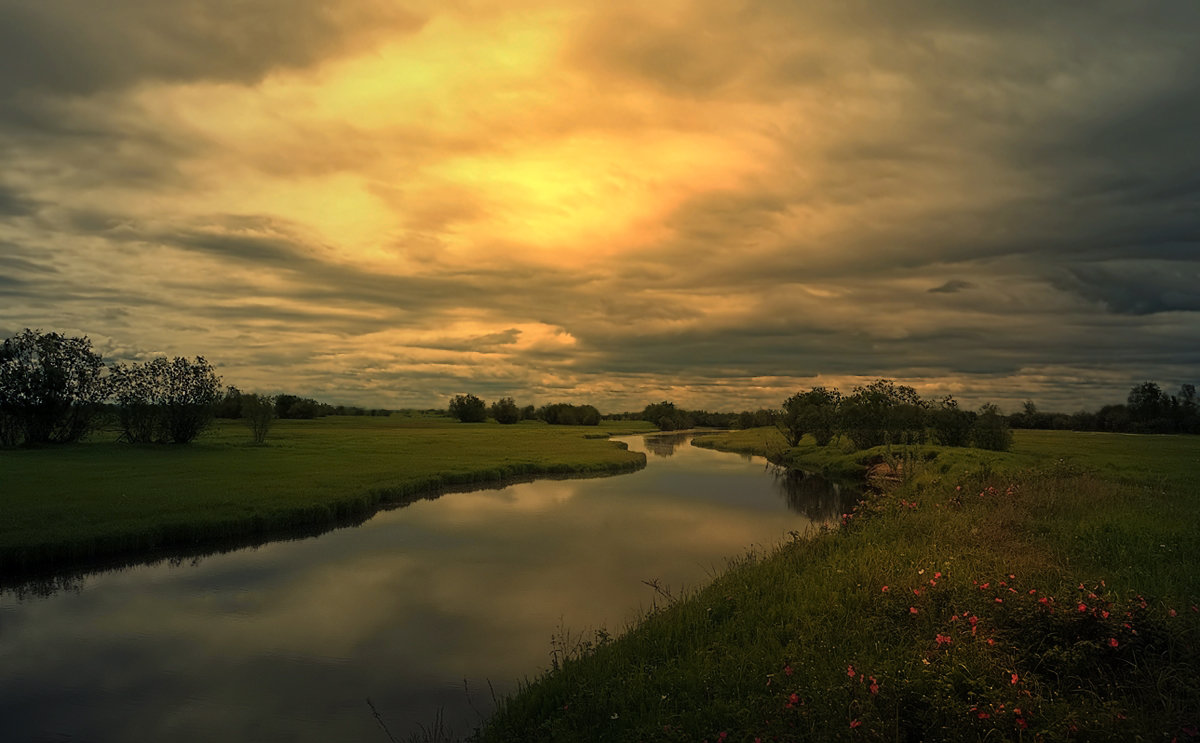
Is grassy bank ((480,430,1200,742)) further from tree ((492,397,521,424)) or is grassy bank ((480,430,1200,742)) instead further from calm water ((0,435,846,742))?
tree ((492,397,521,424))

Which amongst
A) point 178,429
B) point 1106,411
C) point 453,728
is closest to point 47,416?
point 178,429

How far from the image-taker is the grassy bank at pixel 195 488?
20.9 m

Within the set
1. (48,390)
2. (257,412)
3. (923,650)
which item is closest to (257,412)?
(257,412)

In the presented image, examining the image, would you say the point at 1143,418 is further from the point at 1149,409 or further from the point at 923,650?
the point at 923,650

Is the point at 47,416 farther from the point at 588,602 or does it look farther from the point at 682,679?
the point at 682,679

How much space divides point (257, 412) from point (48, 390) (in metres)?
14.8

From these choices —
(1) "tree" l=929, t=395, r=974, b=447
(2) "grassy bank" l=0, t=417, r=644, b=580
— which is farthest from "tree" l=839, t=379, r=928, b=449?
(2) "grassy bank" l=0, t=417, r=644, b=580

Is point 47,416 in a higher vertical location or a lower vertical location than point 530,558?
higher

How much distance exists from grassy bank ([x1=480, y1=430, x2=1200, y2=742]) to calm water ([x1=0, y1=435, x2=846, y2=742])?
2.90 meters

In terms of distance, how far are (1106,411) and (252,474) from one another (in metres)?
119

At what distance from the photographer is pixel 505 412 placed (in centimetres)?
15275

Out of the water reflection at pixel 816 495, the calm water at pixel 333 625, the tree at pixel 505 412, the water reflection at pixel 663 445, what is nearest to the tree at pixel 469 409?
the tree at pixel 505 412

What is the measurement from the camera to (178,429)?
5338 centimetres

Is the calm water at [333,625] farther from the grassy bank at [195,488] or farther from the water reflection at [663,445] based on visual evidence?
the water reflection at [663,445]
